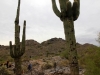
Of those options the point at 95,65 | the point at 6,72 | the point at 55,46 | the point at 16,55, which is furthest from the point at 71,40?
the point at 55,46

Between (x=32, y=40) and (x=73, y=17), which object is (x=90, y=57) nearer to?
(x=73, y=17)

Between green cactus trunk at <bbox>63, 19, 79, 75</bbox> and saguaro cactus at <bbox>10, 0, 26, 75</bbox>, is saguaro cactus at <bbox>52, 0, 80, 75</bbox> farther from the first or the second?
saguaro cactus at <bbox>10, 0, 26, 75</bbox>

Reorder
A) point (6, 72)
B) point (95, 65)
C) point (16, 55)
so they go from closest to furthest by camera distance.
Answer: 1. point (16, 55)
2. point (95, 65)
3. point (6, 72)

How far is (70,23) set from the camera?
1028 cm

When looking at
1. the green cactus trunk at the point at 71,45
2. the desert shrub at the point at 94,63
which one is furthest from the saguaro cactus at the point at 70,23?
the desert shrub at the point at 94,63

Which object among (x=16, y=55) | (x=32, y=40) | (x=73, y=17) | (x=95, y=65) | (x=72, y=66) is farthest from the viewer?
(x=32, y=40)

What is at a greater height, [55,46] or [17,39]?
[55,46]

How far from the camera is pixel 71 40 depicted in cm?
1011

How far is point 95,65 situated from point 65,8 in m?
6.68

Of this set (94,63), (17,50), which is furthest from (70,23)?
(94,63)

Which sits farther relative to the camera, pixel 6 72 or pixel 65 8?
pixel 6 72

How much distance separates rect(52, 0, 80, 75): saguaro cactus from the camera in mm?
9938

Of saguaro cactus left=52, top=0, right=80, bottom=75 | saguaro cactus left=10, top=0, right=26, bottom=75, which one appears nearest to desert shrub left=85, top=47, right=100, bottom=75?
saguaro cactus left=10, top=0, right=26, bottom=75

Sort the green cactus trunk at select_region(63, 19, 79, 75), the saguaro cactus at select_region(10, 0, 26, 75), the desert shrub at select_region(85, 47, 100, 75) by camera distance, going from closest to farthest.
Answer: the green cactus trunk at select_region(63, 19, 79, 75)
the saguaro cactus at select_region(10, 0, 26, 75)
the desert shrub at select_region(85, 47, 100, 75)
